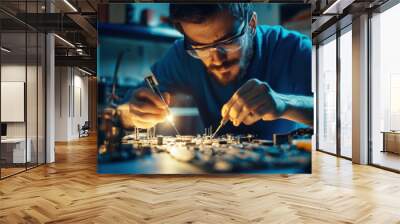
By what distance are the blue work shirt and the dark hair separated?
37 centimetres

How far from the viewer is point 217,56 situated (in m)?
6.11

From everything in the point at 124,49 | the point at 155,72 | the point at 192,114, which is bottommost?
the point at 192,114

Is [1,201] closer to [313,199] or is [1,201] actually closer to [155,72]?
[155,72]

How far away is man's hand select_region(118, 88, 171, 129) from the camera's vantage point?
20.1 ft

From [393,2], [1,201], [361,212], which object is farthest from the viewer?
[393,2]

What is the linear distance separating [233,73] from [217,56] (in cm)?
39

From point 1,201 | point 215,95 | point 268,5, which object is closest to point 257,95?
point 215,95

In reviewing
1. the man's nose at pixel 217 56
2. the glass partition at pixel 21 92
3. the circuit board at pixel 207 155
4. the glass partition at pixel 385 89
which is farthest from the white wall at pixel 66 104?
the glass partition at pixel 385 89

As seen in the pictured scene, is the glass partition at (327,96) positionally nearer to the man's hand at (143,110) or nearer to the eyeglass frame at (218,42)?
the eyeglass frame at (218,42)

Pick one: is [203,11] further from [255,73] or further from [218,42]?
[255,73]

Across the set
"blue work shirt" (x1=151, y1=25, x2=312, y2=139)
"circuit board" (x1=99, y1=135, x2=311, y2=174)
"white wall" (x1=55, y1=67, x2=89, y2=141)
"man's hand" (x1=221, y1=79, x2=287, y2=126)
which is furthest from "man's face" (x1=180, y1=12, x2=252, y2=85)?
"white wall" (x1=55, y1=67, x2=89, y2=141)

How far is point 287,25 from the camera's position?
611cm

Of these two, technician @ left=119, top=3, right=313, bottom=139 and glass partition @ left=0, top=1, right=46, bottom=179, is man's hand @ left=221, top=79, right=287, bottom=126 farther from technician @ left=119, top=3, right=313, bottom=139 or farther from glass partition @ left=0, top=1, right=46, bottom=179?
glass partition @ left=0, top=1, right=46, bottom=179

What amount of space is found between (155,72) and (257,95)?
1733 mm
